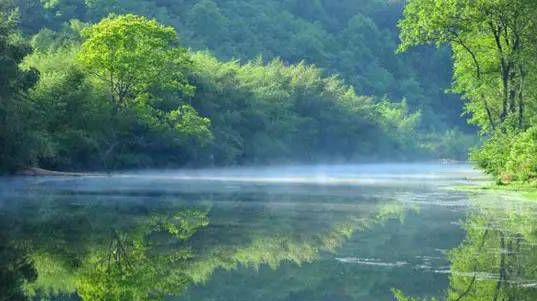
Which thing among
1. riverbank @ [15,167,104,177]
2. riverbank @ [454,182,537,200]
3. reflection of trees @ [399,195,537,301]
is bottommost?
reflection of trees @ [399,195,537,301]

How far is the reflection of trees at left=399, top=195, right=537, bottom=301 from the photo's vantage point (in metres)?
14.0

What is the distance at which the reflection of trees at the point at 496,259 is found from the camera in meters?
14.0

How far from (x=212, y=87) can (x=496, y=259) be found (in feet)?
225

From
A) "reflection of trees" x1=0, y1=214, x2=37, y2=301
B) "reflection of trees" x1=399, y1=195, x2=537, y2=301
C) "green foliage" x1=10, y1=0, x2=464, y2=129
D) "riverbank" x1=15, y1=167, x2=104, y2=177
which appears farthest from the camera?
"green foliage" x1=10, y1=0, x2=464, y2=129

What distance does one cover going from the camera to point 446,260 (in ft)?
58.6

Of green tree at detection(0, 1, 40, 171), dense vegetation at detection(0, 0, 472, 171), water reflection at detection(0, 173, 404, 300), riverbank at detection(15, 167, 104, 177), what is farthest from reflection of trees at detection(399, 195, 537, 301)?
riverbank at detection(15, 167, 104, 177)

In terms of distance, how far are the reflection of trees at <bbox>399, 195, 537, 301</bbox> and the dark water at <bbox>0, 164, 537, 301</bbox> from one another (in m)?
0.03

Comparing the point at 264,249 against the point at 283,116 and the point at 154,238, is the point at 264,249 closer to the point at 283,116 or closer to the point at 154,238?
the point at 154,238

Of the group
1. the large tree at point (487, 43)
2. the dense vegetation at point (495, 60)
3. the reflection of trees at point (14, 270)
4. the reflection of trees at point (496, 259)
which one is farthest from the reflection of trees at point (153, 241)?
the large tree at point (487, 43)

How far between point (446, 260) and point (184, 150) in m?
63.2

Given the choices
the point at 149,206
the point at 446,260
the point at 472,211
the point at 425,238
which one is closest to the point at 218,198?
the point at 149,206

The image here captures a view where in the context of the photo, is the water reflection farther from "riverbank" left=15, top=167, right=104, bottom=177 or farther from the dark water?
"riverbank" left=15, top=167, right=104, bottom=177

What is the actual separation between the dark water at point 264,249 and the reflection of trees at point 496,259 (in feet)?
0.10

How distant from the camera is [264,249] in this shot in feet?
64.1
